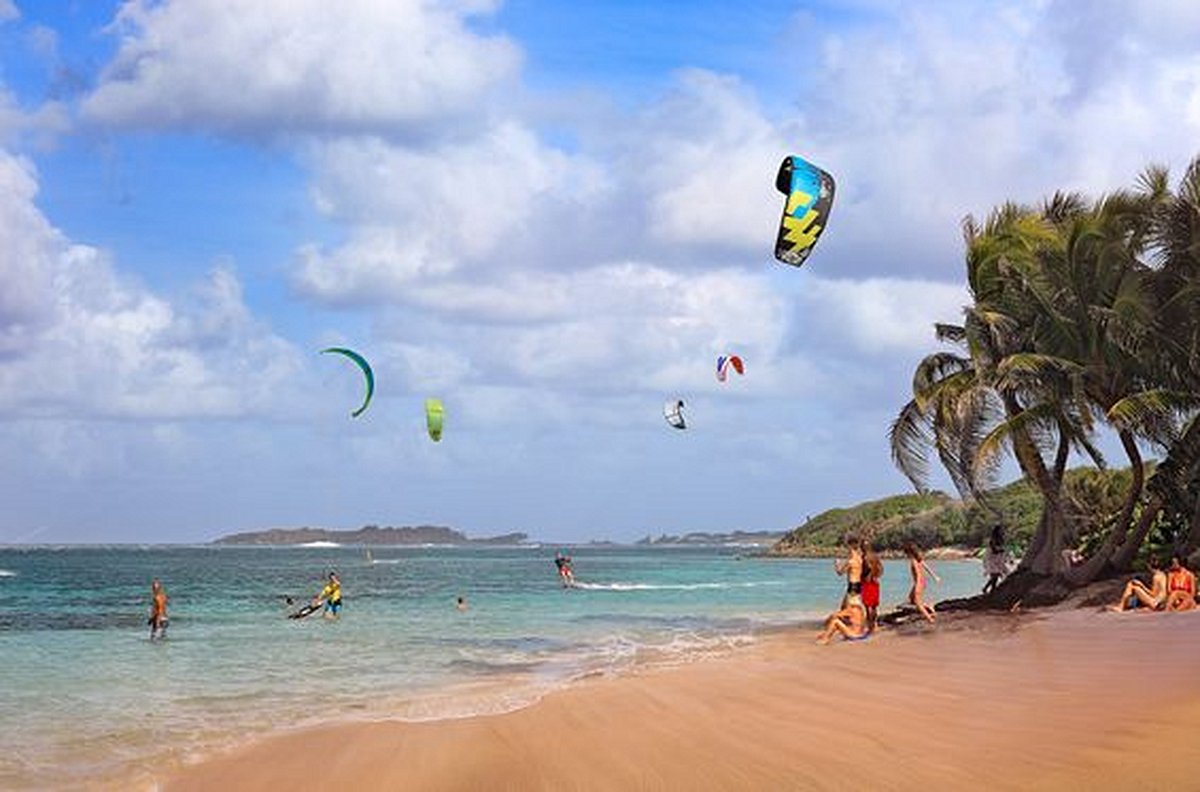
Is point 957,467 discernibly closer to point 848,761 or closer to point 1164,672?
point 1164,672

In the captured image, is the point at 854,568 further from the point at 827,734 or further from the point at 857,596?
the point at 827,734

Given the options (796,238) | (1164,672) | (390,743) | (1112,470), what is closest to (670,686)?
(390,743)

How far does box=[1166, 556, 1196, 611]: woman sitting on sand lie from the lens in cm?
1692

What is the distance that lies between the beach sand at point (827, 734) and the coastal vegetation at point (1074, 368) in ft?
21.2

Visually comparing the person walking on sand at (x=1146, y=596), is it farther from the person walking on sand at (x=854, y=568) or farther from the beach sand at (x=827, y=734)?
the person walking on sand at (x=854, y=568)

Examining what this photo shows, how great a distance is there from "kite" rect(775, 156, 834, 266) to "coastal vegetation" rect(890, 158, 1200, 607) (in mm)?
5621

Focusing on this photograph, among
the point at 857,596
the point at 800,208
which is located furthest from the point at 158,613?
the point at 800,208

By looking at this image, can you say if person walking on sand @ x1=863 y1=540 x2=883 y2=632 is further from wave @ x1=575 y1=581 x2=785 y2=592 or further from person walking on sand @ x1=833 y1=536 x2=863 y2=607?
wave @ x1=575 y1=581 x2=785 y2=592

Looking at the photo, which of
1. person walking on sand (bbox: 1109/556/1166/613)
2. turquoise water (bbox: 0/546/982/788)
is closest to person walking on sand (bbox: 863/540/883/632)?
turquoise water (bbox: 0/546/982/788)

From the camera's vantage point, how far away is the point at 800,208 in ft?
51.5

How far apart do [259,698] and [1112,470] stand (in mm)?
26043

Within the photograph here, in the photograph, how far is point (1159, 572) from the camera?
57.1 feet

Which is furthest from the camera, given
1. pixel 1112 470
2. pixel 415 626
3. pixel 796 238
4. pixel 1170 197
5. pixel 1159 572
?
pixel 1112 470

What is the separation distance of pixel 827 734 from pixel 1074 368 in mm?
12785
